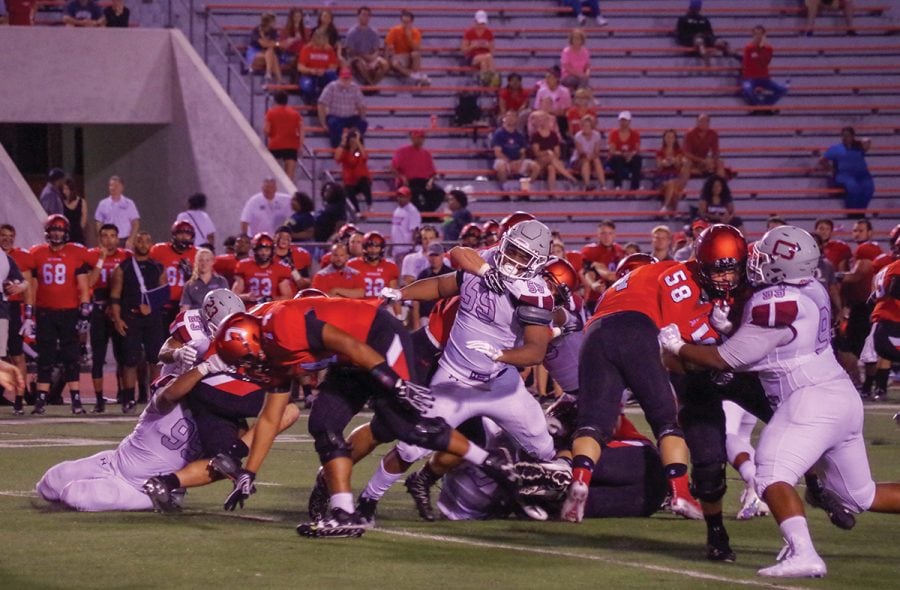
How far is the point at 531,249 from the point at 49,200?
11.6 metres

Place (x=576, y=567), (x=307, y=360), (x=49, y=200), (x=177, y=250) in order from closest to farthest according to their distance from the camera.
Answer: (x=576, y=567), (x=307, y=360), (x=177, y=250), (x=49, y=200)

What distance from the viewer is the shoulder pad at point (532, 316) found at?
8414mm

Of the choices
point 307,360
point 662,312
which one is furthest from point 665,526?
point 307,360

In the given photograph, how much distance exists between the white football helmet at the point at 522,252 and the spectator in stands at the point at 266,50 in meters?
13.3

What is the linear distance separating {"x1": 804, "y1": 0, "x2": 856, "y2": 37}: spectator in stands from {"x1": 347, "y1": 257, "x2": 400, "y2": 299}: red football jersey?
11.3 metres

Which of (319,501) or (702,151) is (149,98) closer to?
(702,151)

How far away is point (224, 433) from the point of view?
348 inches

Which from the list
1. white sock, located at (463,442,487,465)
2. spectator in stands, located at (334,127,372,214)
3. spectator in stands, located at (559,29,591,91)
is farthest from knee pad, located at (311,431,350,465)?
spectator in stands, located at (559,29,591,91)

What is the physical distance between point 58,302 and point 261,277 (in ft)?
6.59

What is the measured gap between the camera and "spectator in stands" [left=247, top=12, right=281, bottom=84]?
21391 mm

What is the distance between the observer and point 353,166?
20000 mm

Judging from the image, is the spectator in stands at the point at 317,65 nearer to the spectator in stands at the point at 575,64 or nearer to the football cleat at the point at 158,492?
the spectator in stands at the point at 575,64

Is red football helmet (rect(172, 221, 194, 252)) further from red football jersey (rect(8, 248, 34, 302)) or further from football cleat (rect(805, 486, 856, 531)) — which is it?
football cleat (rect(805, 486, 856, 531))

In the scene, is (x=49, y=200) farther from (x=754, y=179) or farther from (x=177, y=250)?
(x=754, y=179)
